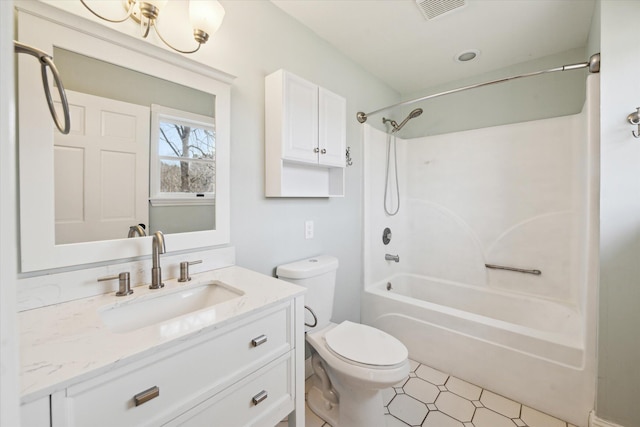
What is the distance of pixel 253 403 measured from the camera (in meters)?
0.99

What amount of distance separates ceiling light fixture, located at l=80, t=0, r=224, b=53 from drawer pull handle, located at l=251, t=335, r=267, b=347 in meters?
1.27

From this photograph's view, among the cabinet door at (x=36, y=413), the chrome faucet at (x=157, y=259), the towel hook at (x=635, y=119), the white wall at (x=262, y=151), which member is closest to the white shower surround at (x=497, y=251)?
the towel hook at (x=635, y=119)

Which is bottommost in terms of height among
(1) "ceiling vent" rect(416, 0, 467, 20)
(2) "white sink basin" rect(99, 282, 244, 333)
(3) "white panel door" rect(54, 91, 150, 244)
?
(2) "white sink basin" rect(99, 282, 244, 333)

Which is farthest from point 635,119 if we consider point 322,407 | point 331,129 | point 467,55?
point 322,407

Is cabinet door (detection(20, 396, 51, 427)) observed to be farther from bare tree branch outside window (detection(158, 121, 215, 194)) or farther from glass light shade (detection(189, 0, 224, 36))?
glass light shade (detection(189, 0, 224, 36))

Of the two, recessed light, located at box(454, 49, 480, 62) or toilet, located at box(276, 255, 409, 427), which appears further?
recessed light, located at box(454, 49, 480, 62)

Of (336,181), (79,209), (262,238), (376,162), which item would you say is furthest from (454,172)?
(79,209)

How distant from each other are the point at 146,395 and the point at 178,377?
9 centimetres

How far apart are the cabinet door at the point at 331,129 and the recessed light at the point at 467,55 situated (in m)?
1.11

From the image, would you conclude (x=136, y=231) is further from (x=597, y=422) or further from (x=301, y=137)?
(x=597, y=422)

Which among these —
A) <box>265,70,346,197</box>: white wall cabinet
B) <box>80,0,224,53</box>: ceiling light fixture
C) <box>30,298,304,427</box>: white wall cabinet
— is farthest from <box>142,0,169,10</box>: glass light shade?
<box>30,298,304,427</box>: white wall cabinet

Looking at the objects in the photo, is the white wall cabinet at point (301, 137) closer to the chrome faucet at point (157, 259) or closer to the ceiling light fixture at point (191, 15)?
the ceiling light fixture at point (191, 15)

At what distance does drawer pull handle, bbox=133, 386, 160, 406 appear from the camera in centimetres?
70

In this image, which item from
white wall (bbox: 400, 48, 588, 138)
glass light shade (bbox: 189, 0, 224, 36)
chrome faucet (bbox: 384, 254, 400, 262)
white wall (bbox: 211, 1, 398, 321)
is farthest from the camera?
chrome faucet (bbox: 384, 254, 400, 262)
